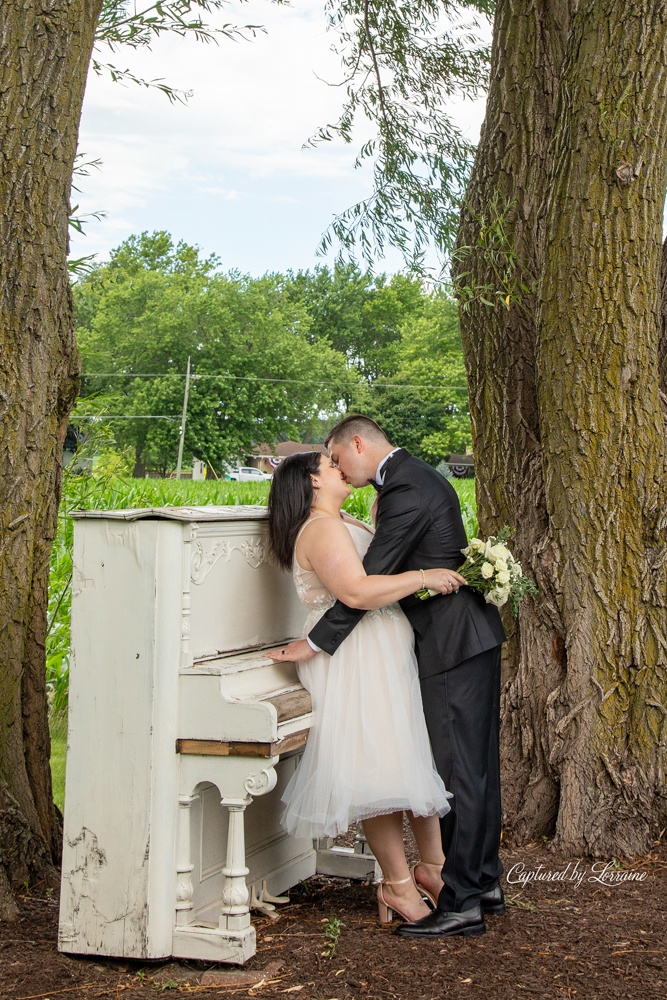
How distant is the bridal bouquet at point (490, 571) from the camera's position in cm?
342

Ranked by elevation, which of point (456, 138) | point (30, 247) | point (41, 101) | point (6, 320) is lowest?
point (6, 320)

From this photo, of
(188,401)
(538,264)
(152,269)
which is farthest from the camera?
(152,269)

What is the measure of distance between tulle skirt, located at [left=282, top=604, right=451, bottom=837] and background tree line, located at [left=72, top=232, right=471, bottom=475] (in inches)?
2180

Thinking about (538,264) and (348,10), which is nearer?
(538,264)

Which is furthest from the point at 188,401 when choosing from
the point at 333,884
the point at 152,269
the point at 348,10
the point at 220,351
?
the point at 333,884

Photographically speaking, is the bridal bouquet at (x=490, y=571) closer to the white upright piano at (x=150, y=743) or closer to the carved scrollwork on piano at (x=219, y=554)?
the carved scrollwork on piano at (x=219, y=554)

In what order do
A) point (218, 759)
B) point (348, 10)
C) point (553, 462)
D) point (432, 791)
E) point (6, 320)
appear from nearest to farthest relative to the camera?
point (218, 759)
point (432, 791)
point (6, 320)
point (553, 462)
point (348, 10)

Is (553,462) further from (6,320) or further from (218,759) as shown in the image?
(6,320)

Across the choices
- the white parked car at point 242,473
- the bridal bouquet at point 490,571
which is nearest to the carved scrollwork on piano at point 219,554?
the bridal bouquet at point 490,571

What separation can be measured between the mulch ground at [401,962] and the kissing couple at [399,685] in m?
0.17

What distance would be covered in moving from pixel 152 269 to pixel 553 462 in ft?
208

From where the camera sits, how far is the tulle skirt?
128 inches

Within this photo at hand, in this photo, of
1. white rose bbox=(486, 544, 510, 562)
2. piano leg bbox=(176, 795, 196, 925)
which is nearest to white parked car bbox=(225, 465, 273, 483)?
white rose bbox=(486, 544, 510, 562)

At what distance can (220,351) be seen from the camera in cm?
6153
